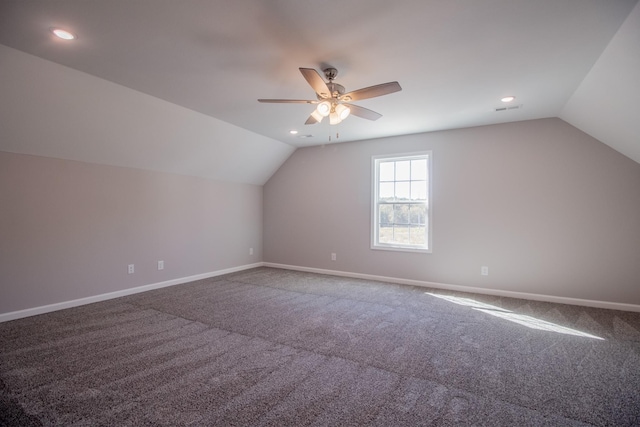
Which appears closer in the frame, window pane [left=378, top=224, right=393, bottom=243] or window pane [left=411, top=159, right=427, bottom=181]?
window pane [left=411, top=159, right=427, bottom=181]

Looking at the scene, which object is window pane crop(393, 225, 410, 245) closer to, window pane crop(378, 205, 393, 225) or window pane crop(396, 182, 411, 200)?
window pane crop(378, 205, 393, 225)

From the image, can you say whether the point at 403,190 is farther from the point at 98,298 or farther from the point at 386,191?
the point at 98,298

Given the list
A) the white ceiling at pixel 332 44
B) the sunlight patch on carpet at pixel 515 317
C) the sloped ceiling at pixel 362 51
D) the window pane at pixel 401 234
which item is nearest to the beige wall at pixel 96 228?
the sloped ceiling at pixel 362 51

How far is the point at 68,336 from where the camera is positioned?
277cm

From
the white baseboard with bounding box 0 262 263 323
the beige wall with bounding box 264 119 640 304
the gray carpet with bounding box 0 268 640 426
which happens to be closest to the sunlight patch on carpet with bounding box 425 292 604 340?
the gray carpet with bounding box 0 268 640 426

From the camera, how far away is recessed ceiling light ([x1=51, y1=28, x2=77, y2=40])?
222 cm

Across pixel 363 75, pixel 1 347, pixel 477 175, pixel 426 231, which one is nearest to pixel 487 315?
pixel 426 231

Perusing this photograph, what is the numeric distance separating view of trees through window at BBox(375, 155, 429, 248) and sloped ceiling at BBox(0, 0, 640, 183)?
130cm

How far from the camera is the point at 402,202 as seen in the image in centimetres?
510

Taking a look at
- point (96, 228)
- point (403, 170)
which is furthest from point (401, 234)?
point (96, 228)

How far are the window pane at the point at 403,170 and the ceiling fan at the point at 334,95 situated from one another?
87.8 inches

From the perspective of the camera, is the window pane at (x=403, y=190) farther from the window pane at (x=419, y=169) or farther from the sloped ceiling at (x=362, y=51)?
the sloped ceiling at (x=362, y=51)

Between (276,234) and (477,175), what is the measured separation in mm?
3958

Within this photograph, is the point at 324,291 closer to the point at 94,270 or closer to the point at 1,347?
the point at 94,270
